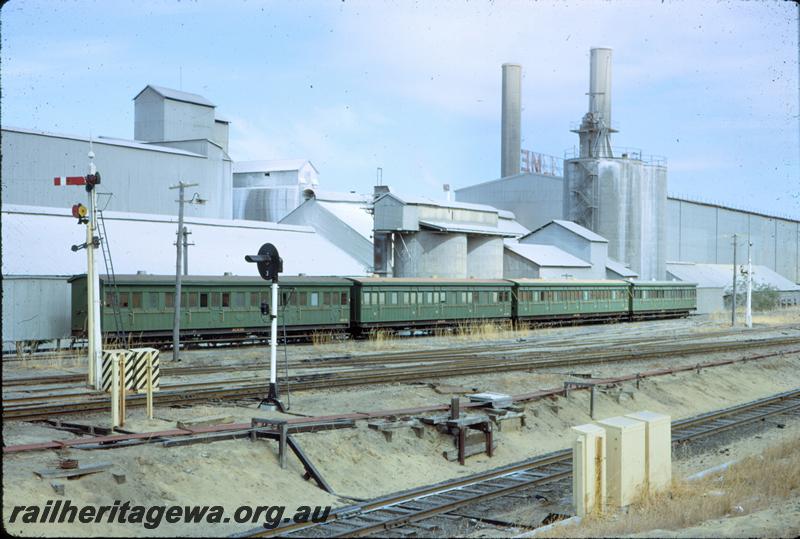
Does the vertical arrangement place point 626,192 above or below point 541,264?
above

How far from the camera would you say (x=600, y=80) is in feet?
261

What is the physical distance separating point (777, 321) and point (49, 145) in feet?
172

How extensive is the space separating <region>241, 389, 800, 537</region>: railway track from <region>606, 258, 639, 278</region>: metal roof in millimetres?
56564

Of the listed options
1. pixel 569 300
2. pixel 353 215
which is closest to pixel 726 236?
pixel 569 300

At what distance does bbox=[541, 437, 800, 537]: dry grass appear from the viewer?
10641mm

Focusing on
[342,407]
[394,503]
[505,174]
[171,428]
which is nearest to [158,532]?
[394,503]

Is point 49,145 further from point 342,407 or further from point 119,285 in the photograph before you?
point 342,407

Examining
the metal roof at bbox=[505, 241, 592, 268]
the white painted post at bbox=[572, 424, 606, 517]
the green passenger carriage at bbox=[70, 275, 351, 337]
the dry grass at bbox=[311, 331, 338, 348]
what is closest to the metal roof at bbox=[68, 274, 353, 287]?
the green passenger carriage at bbox=[70, 275, 351, 337]

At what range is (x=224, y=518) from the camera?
36.8ft

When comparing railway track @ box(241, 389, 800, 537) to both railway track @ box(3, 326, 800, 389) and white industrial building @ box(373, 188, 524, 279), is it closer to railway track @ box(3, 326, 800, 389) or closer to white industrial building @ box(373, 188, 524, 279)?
railway track @ box(3, 326, 800, 389)

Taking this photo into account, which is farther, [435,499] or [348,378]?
[348,378]

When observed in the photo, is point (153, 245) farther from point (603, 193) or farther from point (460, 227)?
point (603, 193)

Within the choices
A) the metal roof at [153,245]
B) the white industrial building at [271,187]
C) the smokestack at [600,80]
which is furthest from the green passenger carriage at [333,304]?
the white industrial building at [271,187]

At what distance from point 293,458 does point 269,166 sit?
6647cm
